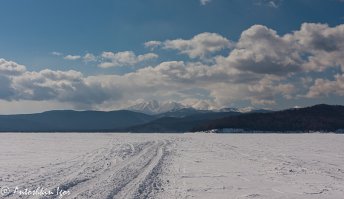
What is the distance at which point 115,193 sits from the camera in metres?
12.7

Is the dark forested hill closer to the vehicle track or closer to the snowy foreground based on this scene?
the snowy foreground

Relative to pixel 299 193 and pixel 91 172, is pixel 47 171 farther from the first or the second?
pixel 299 193

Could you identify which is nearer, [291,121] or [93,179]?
[93,179]

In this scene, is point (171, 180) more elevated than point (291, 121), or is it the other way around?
point (291, 121)

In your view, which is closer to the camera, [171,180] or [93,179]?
[93,179]

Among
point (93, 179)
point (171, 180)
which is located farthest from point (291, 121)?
point (93, 179)

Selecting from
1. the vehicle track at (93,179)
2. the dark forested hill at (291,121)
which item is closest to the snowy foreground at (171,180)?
the vehicle track at (93,179)

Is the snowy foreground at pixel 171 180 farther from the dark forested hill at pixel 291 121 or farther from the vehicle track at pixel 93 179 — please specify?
the dark forested hill at pixel 291 121

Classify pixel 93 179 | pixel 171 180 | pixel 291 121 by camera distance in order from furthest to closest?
pixel 291 121, pixel 171 180, pixel 93 179

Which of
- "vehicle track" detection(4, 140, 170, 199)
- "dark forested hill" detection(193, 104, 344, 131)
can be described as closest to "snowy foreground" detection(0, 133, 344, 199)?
"vehicle track" detection(4, 140, 170, 199)

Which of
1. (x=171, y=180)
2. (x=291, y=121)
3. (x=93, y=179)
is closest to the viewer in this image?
(x=93, y=179)

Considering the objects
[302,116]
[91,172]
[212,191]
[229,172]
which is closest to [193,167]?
[229,172]

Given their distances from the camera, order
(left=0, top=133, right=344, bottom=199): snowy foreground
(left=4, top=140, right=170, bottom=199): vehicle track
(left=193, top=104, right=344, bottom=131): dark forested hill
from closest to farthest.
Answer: (left=4, top=140, right=170, bottom=199): vehicle track < (left=0, top=133, right=344, bottom=199): snowy foreground < (left=193, top=104, right=344, bottom=131): dark forested hill

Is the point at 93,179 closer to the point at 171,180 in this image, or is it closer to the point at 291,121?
the point at 171,180
